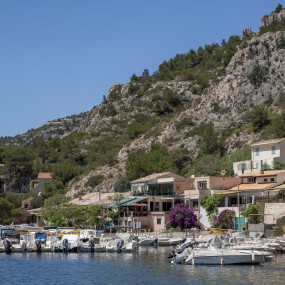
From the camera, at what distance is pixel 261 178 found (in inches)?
2859

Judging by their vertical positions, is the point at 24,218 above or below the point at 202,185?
below

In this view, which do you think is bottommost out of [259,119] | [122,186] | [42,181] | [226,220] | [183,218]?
[226,220]

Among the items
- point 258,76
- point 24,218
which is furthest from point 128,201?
point 258,76

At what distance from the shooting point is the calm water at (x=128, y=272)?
1480 inches

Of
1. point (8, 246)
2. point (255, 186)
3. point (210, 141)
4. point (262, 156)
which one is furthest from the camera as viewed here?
point (210, 141)

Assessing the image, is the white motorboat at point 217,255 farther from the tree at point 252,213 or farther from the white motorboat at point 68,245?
the tree at point 252,213

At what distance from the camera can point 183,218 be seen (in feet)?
230

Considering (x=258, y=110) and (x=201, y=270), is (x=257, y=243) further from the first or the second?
(x=258, y=110)

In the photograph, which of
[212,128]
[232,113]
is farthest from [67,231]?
[232,113]

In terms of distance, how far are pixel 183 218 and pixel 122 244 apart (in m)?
15.5

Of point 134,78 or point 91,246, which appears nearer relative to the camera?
point 91,246

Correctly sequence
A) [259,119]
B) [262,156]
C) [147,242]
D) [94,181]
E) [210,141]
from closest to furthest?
1. [147,242]
2. [262,156]
3. [259,119]
4. [210,141]
5. [94,181]

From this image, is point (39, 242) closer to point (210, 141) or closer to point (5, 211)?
point (5, 211)

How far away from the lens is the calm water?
3759cm
